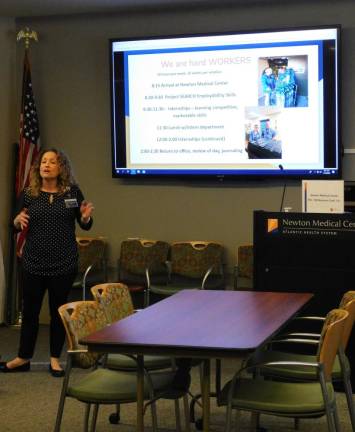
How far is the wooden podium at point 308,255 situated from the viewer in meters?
5.02

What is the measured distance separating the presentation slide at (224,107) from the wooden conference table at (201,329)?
2.68m

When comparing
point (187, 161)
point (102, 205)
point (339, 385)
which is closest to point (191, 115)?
point (187, 161)

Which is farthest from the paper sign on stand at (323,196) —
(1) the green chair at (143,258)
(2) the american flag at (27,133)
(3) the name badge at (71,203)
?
(2) the american flag at (27,133)

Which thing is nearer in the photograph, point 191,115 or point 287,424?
point 287,424

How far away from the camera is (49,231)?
5461mm

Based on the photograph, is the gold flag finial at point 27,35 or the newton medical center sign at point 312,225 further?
the gold flag finial at point 27,35

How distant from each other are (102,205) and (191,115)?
1.26m

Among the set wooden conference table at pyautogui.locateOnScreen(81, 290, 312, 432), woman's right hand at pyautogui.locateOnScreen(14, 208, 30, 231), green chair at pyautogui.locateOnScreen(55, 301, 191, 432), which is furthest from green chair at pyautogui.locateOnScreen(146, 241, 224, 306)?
green chair at pyautogui.locateOnScreen(55, 301, 191, 432)

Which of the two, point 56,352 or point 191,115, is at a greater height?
point 191,115

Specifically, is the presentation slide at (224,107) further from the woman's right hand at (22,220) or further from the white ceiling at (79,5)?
the woman's right hand at (22,220)

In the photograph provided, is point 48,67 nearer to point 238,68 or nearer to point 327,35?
point 238,68

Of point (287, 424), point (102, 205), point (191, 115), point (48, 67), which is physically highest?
point (48, 67)

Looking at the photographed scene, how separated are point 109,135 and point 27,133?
2.51 feet

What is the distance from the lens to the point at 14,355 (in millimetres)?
6367
